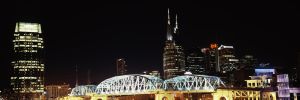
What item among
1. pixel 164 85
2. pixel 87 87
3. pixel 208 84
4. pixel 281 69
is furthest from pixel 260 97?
pixel 87 87

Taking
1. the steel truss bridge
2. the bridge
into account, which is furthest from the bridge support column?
the steel truss bridge

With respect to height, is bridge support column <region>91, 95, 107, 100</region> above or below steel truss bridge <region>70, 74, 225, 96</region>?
below

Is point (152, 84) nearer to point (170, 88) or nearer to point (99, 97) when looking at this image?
point (170, 88)

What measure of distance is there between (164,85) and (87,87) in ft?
166

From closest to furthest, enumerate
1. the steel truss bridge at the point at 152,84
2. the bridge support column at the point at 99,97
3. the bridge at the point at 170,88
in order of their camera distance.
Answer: the bridge at the point at 170,88 → the steel truss bridge at the point at 152,84 → the bridge support column at the point at 99,97

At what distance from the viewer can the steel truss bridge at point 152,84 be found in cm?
14405

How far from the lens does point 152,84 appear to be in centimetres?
15588

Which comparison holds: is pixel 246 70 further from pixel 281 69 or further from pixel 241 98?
pixel 241 98

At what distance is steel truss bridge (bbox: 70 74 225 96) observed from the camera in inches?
5671

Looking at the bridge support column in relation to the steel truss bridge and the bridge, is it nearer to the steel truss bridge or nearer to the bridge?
the bridge

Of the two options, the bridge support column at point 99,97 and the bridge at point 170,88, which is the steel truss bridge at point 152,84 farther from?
the bridge support column at point 99,97

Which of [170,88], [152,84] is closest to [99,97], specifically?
[152,84]

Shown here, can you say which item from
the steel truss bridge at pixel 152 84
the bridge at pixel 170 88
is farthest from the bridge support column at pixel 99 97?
the steel truss bridge at pixel 152 84

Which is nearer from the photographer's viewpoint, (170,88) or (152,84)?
(170,88)
